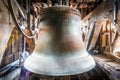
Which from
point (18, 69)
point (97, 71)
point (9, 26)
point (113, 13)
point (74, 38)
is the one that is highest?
point (113, 13)

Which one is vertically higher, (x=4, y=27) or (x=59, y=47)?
(x=4, y=27)

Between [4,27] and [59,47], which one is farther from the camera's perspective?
[4,27]

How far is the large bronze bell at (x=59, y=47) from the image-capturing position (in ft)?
4.66

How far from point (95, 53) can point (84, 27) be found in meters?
0.94

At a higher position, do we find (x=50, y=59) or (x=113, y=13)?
(x=113, y=13)

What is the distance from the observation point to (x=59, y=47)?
1.54 meters

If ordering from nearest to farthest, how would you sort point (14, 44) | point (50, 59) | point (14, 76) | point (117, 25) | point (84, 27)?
1. point (50, 59)
2. point (117, 25)
3. point (14, 76)
4. point (14, 44)
5. point (84, 27)

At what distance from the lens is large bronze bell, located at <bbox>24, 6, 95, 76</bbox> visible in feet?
4.66

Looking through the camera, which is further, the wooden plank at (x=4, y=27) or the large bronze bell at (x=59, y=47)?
the wooden plank at (x=4, y=27)

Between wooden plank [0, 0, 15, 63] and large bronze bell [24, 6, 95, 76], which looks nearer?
large bronze bell [24, 6, 95, 76]

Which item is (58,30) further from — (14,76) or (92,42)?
(92,42)

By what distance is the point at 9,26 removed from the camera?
215 centimetres

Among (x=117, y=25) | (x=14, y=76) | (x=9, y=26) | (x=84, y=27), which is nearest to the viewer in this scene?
(x=9, y=26)

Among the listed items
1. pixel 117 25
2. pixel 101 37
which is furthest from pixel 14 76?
pixel 101 37
